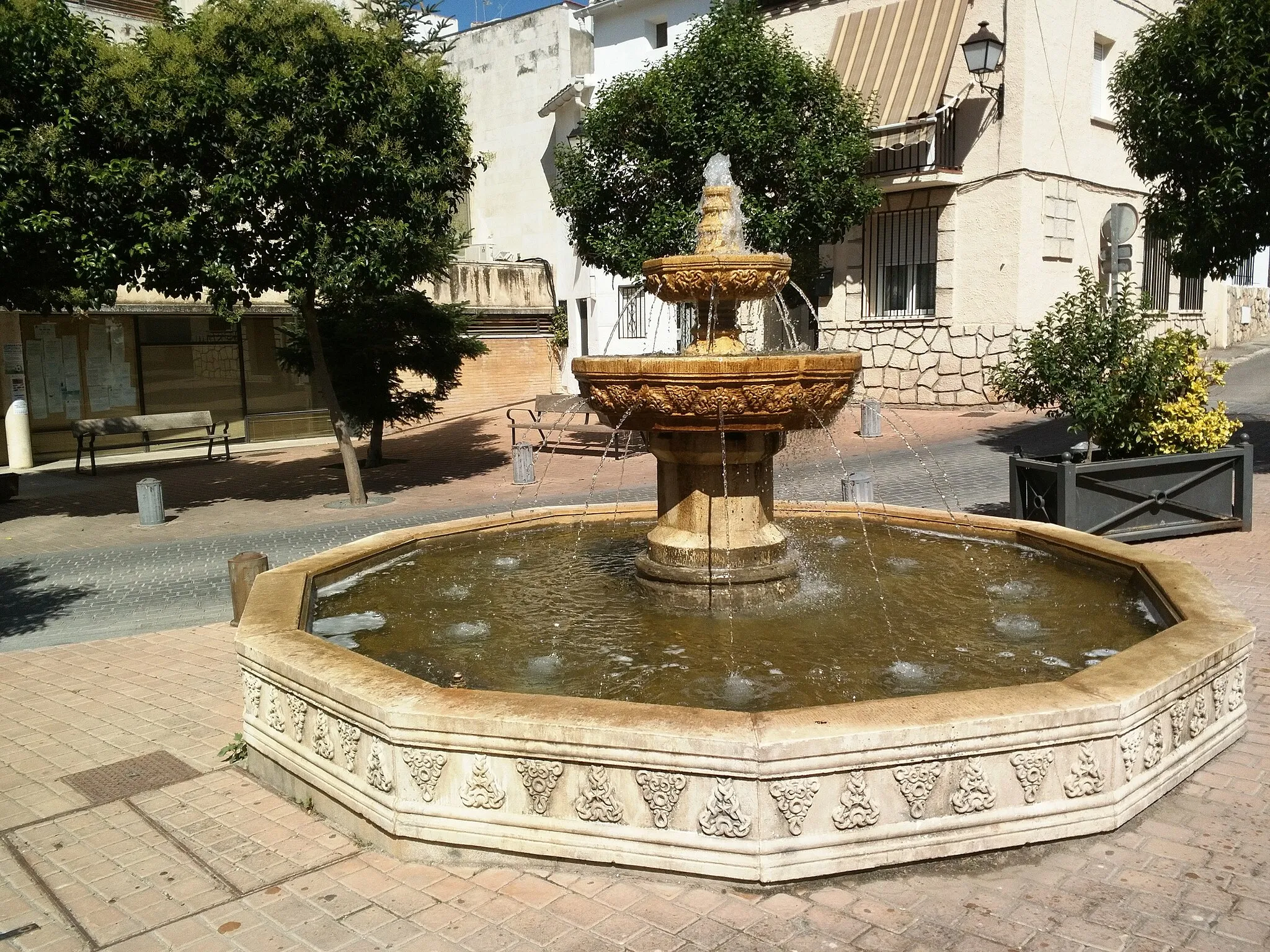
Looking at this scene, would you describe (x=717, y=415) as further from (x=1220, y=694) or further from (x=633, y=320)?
(x=633, y=320)

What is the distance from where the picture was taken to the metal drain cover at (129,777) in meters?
4.80

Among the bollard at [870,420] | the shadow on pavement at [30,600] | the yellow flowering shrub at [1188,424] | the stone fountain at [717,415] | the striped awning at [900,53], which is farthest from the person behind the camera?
the striped awning at [900,53]

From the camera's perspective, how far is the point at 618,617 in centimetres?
609

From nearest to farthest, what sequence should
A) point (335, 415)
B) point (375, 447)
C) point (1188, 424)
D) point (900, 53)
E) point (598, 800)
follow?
1. point (598, 800)
2. point (1188, 424)
3. point (335, 415)
4. point (375, 447)
5. point (900, 53)

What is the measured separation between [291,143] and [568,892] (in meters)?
10.1

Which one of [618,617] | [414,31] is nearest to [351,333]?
[618,617]

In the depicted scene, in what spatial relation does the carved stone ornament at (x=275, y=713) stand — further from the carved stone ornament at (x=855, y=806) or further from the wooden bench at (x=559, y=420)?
the wooden bench at (x=559, y=420)

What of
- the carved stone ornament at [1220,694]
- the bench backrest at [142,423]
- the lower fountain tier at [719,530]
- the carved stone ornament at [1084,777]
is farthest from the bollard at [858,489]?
the bench backrest at [142,423]

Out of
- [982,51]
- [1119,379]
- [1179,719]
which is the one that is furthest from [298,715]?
[982,51]

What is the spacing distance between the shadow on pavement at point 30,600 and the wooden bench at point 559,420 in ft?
28.0

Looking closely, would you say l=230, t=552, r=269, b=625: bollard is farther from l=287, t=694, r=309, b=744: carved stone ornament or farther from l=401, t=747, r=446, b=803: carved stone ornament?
l=401, t=747, r=446, b=803: carved stone ornament

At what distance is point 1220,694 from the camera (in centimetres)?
465

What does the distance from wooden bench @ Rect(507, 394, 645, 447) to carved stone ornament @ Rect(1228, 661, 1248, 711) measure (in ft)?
43.4

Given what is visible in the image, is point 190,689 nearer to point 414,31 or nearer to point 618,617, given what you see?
point 618,617
